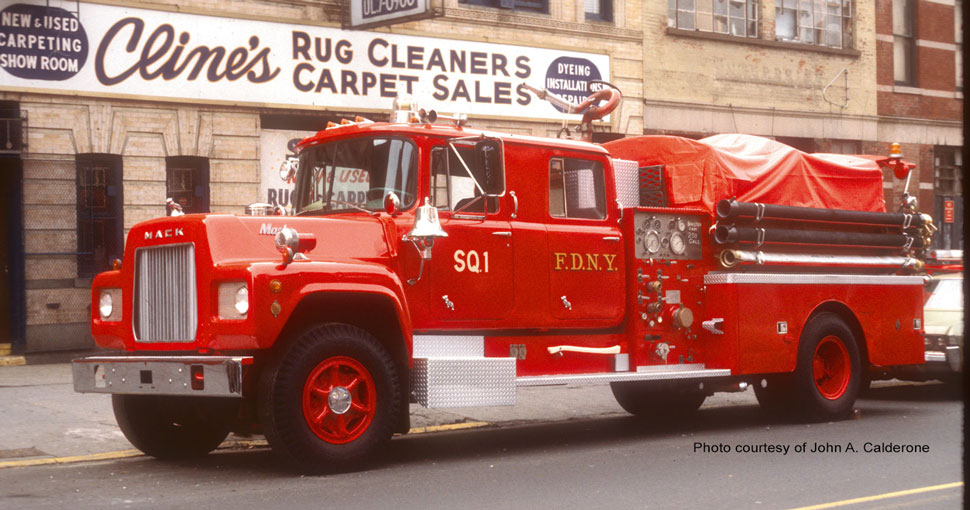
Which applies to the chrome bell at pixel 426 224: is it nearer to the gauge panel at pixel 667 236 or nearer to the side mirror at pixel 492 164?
the side mirror at pixel 492 164

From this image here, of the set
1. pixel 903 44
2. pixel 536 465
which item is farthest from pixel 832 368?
pixel 903 44

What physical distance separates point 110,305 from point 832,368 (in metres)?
7.04

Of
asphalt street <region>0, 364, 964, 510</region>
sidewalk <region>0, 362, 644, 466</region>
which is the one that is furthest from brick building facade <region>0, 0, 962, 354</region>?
asphalt street <region>0, 364, 964, 510</region>

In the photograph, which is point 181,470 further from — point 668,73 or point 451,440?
point 668,73

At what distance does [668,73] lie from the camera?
75.2ft

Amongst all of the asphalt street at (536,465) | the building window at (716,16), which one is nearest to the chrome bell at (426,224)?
the asphalt street at (536,465)

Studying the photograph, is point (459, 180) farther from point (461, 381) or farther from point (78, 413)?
point (78, 413)

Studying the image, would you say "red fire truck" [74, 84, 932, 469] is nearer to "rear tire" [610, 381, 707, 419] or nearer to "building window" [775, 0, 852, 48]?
"rear tire" [610, 381, 707, 419]

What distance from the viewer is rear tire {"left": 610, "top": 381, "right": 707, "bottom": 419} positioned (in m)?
12.3

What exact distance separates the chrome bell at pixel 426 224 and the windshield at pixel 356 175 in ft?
1.60

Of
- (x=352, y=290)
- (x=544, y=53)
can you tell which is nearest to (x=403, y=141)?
(x=352, y=290)

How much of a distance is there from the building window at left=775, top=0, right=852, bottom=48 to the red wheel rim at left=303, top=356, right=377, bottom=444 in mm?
18325

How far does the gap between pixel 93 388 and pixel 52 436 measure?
2111mm

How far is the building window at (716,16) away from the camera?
23.2 metres
